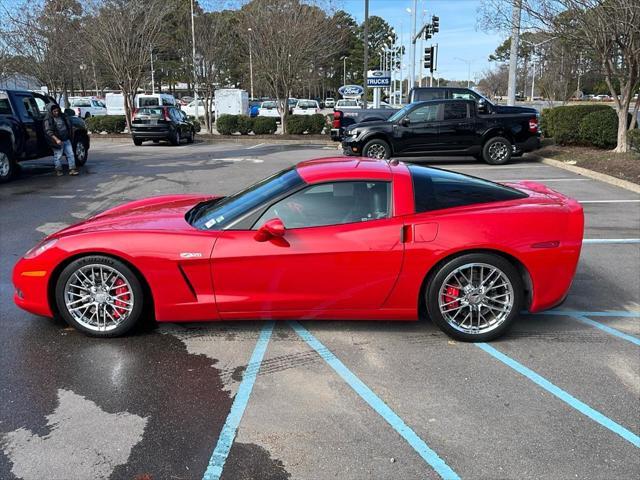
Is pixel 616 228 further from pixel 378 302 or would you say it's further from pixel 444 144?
pixel 444 144

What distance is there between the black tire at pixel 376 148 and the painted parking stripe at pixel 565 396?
10.8 m

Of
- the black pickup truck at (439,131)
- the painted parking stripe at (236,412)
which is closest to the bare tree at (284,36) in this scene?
the black pickup truck at (439,131)

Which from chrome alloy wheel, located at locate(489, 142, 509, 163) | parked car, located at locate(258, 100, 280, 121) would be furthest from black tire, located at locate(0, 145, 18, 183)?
parked car, located at locate(258, 100, 280, 121)

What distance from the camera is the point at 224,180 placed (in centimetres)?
1260

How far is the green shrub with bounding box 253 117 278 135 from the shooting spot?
26156 mm

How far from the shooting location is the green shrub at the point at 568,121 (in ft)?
54.4

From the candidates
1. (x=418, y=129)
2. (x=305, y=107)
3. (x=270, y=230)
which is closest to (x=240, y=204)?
(x=270, y=230)

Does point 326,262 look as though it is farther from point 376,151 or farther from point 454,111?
point 454,111

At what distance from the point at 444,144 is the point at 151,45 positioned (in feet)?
52.1

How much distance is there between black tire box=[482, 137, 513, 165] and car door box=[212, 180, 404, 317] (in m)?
11.5

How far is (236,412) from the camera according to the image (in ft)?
10.9

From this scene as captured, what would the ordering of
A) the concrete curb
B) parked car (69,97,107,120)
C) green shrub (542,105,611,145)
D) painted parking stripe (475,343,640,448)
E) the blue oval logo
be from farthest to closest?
the blue oval logo, parked car (69,97,107,120), green shrub (542,105,611,145), the concrete curb, painted parking stripe (475,343,640,448)

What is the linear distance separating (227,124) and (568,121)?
50.0 feet

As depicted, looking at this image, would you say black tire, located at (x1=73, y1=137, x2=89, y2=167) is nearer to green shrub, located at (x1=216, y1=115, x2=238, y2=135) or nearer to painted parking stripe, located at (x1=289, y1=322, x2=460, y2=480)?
green shrub, located at (x1=216, y1=115, x2=238, y2=135)
